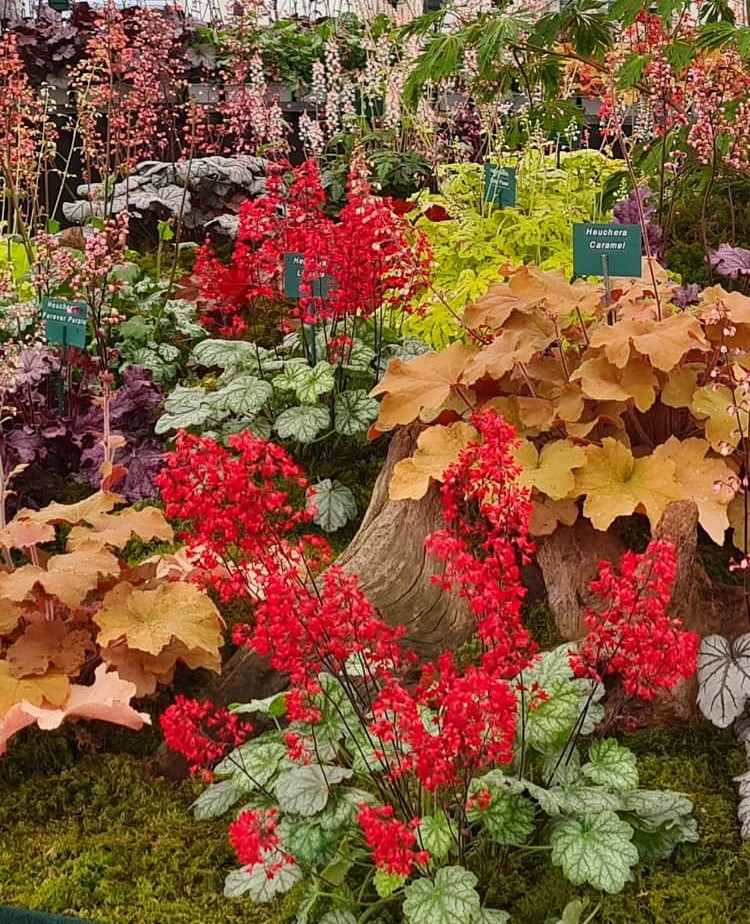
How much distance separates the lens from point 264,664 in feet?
8.91

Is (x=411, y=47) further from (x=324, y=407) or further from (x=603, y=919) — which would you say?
(x=603, y=919)

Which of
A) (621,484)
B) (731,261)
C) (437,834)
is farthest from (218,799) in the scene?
(731,261)

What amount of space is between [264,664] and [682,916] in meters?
1.14

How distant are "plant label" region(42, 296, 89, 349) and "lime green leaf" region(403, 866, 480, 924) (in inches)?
→ 92.3

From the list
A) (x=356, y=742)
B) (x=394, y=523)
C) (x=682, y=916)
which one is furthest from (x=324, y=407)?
(x=682, y=916)

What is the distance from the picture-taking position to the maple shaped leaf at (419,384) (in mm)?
2863

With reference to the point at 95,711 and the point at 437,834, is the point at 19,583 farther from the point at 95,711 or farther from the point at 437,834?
the point at 437,834

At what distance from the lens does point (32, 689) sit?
248 cm

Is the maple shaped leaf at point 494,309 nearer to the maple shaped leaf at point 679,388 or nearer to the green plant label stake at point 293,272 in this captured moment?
the maple shaped leaf at point 679,388

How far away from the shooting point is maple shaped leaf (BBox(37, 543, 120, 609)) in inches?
100.0

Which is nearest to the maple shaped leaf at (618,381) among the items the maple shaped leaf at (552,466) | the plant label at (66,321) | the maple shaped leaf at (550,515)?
the maple shaped leaf at (552,466)

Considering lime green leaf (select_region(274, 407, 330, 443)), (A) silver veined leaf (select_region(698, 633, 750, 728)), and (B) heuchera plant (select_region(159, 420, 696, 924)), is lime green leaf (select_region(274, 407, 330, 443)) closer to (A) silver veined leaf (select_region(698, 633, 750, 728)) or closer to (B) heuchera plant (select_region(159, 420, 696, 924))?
(B) heuchera plant (select_region(159, 420, 696, 924))

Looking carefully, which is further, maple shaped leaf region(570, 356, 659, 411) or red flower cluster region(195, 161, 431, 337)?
red flower cluster region(195, 161, 431, 337)

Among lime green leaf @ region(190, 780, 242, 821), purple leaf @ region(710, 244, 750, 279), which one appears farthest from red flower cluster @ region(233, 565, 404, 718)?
purple leaf @ region(710, 244, 750, 279)
